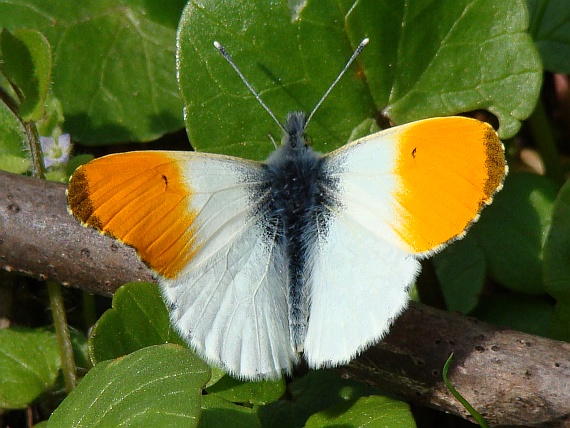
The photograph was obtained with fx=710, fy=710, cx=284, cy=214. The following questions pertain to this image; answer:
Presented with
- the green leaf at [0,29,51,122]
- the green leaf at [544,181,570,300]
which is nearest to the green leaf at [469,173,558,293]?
the green leaf at [544,181,570,300]

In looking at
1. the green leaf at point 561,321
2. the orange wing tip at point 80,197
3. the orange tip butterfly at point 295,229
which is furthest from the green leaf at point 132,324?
the green leaf at point 561,321

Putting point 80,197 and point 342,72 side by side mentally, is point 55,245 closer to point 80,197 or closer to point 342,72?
point 80,197

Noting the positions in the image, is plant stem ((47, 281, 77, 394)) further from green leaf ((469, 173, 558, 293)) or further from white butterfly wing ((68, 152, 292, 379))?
green leaf ((469, 173, 558, 293))

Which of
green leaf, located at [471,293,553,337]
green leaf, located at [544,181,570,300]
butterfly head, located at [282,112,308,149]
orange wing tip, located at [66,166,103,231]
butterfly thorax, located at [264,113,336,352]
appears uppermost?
orange wing tip, located at [66,166,103,231]

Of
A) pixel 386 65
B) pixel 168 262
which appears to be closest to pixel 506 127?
pixel 386 65

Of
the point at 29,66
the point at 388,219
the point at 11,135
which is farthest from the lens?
the point at 11,135

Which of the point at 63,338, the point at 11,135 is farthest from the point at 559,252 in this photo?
the point at 11,135
